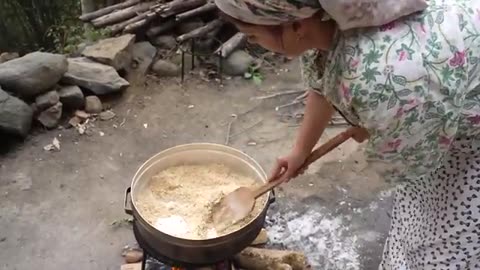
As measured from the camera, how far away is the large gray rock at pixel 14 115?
2.58 metres

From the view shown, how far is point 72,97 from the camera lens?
2797 millimetres

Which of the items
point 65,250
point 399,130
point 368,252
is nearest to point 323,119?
point 399,130

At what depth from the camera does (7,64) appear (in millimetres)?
2775

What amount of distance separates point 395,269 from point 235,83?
142 centimetres

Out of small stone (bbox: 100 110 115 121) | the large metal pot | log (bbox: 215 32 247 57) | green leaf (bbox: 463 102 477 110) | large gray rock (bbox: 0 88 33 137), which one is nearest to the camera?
green leaf (bbox: 463 102 477 110)

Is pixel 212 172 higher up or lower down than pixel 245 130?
higher up

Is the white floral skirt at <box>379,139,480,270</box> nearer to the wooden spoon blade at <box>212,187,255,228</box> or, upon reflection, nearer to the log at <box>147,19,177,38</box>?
the wooden spoon blade at <box>212,187,255,228</box>

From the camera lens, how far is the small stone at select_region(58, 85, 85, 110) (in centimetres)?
279

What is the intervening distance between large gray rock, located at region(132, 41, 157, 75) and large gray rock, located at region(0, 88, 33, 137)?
1.88ft

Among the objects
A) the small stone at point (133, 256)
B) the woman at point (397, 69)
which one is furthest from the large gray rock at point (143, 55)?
the woman at point (397, 69)

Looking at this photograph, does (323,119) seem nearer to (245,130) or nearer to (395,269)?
(395,269)

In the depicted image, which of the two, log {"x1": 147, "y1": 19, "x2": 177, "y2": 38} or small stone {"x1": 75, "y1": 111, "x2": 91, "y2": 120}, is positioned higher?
log {"x1": 147, "y1": 19, "x2": 177, "y2": 38}

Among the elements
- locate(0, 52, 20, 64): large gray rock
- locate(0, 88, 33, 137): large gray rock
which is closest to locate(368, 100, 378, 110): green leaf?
locate(0, 88, 33, 137): large gray rock

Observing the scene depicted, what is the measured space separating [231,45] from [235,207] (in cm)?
145
